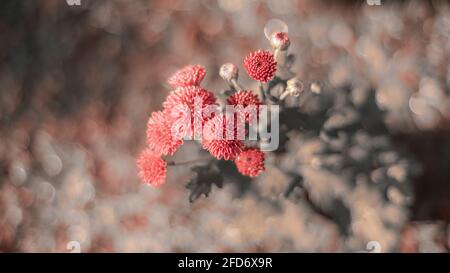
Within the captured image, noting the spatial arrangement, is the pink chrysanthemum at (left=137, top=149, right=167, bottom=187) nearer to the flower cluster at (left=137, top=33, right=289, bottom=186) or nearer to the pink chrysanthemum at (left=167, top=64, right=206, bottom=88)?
the flower cluster at (left=137, top=33, right=289, bottom=186)

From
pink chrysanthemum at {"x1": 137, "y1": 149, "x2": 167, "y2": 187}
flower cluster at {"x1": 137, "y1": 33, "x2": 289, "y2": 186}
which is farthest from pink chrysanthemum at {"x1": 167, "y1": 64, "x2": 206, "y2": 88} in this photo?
pink chrysanthemum at {"x1": 137, "y1": 149, "x2": 167, "y2": 187}

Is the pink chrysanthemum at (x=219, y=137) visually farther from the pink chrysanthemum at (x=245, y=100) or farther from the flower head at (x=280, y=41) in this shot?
the flower head at (x=280, y=41)

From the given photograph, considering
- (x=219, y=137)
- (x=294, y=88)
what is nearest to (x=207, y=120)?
(x=219, y=137)

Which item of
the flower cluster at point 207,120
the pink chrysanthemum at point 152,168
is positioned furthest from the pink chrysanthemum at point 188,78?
the pink chrysanthemum at point 152,168
